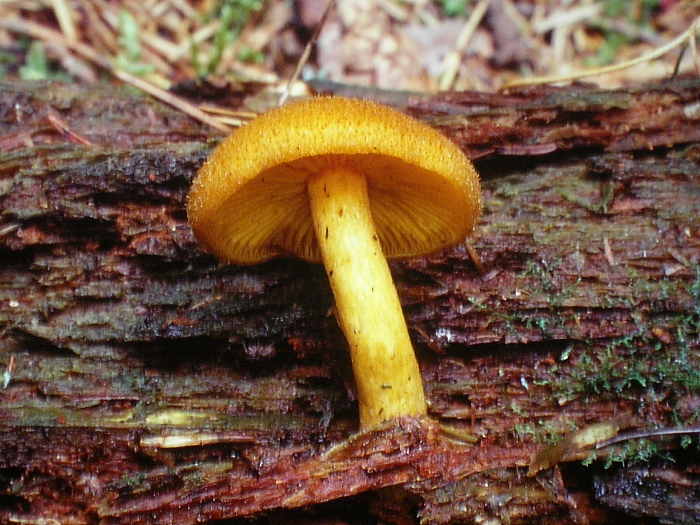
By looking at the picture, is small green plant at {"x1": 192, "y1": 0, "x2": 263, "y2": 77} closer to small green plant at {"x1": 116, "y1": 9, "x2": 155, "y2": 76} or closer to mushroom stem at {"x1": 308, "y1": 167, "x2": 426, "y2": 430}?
small green plant at {"x1": 116, "y1": 9, "x2": 155, "y2": 76}

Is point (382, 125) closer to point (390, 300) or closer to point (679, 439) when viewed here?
point (390, 300)

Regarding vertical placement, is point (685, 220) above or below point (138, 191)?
below

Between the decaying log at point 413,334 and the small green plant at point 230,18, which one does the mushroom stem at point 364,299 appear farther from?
the small green plant at point 230,18

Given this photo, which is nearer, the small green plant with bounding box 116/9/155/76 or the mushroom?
the mushroom

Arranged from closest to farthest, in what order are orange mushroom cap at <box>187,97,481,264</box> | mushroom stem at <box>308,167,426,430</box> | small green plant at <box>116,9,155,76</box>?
orange mushroom cap at <box>187,97,481,264</box> < mushroom stem at <box>308,167,426,430</box> < small green plant at <box>116,9,155,76</box>

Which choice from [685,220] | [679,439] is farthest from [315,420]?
[685,220]

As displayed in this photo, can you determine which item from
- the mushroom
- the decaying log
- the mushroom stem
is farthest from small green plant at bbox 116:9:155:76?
the mushroom stem
